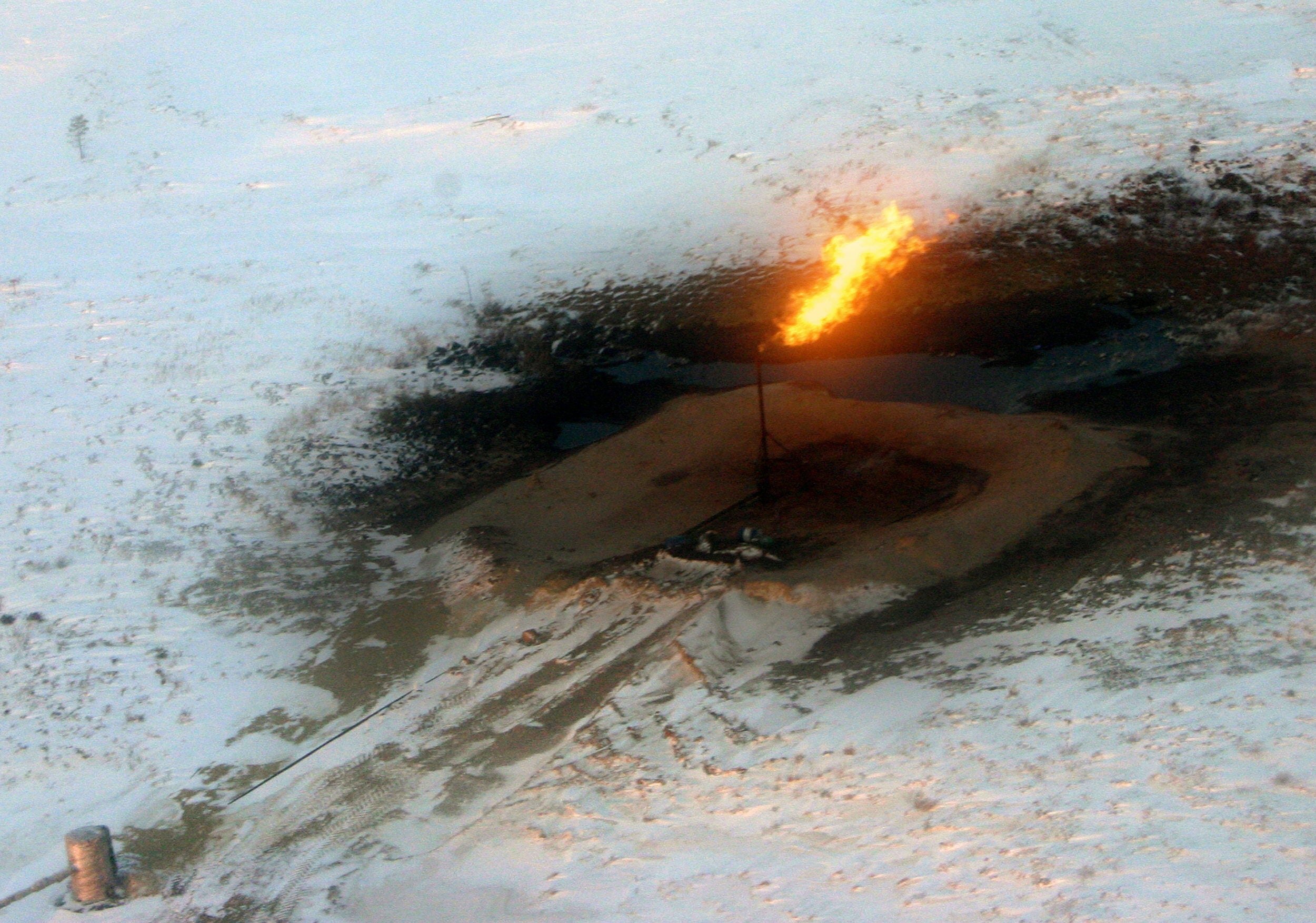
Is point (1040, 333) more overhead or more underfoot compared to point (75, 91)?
more underfoot

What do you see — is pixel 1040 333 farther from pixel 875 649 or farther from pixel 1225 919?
pixel 1225 919

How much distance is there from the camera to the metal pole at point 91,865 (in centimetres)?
791

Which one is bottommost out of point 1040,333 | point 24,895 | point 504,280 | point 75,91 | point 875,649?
point 24,895

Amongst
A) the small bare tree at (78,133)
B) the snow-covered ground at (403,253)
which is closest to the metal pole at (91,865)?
the snow-covered ground at (403,253)

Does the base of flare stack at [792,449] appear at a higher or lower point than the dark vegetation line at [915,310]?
lower

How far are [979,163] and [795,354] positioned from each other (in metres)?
5.77

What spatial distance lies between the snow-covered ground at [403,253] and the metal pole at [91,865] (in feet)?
1.40

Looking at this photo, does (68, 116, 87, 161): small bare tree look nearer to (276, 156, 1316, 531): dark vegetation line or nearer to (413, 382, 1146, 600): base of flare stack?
(276, 156, 1316, 531): dark vegetation line

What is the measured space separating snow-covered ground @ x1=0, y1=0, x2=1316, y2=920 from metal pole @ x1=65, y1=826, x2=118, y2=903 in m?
0.43

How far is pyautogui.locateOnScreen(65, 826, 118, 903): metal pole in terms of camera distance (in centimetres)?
791

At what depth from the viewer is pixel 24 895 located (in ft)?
27.0

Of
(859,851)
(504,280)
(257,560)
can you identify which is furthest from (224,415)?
(859,851)

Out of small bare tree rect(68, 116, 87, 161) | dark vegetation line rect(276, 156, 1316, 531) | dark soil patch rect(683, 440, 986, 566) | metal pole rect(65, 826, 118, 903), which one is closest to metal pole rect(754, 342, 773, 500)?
dark soil patch rect(683, 440, 986, 566)

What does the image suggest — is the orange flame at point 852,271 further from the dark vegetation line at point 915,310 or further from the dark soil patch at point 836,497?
the dark soil patch at point 836,497
